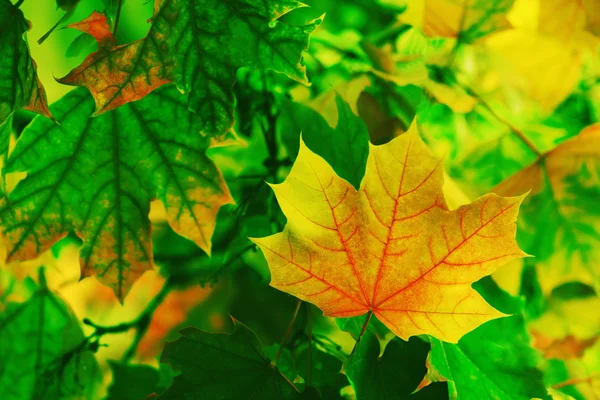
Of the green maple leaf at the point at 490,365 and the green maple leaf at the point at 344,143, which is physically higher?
the green maple leaf at the point at 344,143

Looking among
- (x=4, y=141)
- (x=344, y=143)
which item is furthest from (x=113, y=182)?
(x=344, y=143)

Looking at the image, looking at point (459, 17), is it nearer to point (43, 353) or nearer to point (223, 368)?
point (223, 368)

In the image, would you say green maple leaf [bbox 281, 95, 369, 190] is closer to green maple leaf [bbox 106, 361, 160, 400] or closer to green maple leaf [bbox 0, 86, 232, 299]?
green maple leaf [bbox 0, 86, 232, 299]

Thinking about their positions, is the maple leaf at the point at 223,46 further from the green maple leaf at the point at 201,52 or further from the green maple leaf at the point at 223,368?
the green maple leaf at the point at 223,368

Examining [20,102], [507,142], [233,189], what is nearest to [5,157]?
[20,102]

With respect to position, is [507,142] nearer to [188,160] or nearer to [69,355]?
[188,160]

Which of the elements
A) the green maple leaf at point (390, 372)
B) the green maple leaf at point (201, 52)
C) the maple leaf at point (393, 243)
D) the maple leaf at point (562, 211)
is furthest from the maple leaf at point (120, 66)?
the maple leaf at point (562, 211)

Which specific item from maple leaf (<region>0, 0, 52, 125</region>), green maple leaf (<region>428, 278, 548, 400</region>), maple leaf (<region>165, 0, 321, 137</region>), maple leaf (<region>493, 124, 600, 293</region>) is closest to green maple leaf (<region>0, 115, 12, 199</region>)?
maple leaf (<region>0, 0, 52, 125</region>)
